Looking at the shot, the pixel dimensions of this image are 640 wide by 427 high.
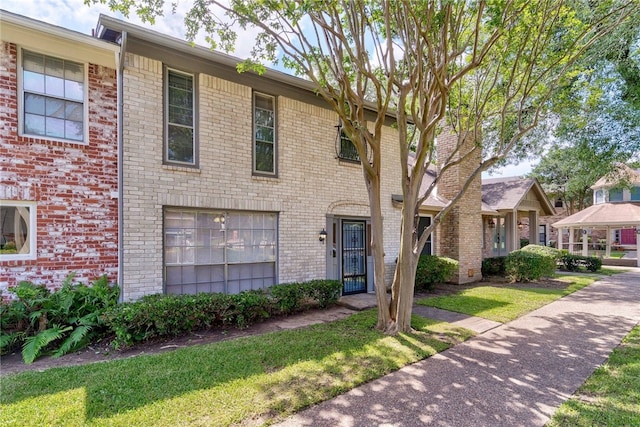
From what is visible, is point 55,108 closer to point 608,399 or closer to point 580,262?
point 608,399

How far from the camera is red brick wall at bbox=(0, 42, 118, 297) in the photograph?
5.63 meters

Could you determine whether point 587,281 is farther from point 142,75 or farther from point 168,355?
point 142,75

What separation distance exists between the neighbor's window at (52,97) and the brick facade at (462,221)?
37.6 ft

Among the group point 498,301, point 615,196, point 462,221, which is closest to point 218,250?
point 498,301

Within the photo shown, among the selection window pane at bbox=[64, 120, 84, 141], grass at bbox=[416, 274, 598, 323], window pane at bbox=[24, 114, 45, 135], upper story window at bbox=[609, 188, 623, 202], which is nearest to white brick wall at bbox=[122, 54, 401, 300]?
window pane at bbox=[64, 120, 84, 141]

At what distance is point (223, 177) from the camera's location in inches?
285

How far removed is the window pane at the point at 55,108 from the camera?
19.7 ft

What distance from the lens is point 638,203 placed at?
21266mm

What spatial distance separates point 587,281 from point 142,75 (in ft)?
52.4

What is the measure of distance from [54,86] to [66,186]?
6.18 feet

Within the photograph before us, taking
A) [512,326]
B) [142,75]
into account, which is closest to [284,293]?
[512,326]

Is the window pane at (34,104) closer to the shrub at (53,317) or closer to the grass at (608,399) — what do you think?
the shrub at (53,317)

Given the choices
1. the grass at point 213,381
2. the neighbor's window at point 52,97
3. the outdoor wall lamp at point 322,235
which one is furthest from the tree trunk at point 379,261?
the neighbor's window at point 52,97

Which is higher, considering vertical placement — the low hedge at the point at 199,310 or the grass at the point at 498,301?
the low hedge at the point at 199,310
